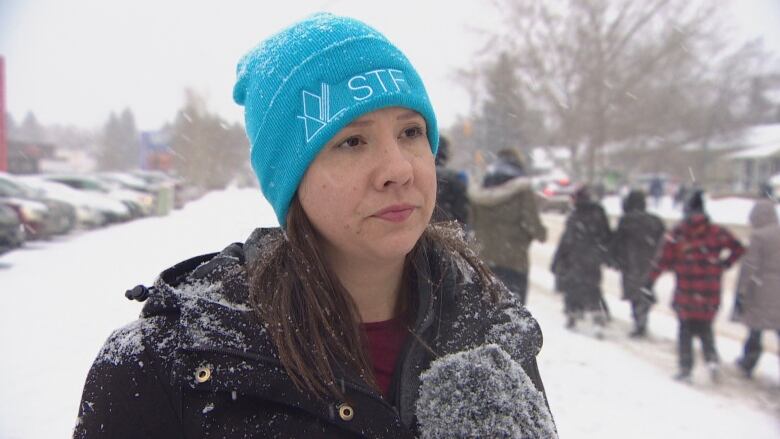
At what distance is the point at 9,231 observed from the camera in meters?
9.21

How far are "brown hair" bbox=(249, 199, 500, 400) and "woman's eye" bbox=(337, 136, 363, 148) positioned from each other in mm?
198

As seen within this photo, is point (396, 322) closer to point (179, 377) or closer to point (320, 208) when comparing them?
point (320, 208)

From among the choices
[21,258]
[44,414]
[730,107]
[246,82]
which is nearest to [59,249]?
[21,258]

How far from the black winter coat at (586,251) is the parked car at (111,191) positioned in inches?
507

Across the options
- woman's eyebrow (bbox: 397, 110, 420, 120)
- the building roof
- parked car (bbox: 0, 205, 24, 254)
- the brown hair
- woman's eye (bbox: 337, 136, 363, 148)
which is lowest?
parked car (bbox: 0, 205, 24, 254)

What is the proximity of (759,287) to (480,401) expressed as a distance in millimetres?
5415

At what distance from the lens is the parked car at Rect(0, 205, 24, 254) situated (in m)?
9.02

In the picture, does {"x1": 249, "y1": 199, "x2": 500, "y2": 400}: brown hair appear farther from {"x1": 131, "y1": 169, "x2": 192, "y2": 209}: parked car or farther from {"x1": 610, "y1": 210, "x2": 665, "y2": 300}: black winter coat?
{"x1": 131, "y1": 169, "x2": 192, "y2": 209}: parked car

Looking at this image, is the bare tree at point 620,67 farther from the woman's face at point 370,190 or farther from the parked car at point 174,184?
the woman's face at point 370,190

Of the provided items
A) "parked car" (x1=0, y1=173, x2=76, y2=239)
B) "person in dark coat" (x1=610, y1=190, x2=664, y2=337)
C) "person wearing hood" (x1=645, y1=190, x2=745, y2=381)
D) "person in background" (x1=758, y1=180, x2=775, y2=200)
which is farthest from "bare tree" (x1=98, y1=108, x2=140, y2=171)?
"person wearing hood" (x1=645, y1=190, x2=745, y2=381)

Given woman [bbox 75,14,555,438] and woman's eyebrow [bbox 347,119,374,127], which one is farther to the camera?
woman's eyebrow [bbox 347,119,374,127]

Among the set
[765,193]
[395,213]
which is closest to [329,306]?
[395,213]

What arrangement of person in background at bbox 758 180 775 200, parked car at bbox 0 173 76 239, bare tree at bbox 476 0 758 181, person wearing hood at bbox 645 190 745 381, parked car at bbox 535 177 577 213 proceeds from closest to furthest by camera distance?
person wearing hood at bbox 645 190 745 381 < person in background at bbox 758 180 775 200 < parked car at bbox 0 173 76 239 < bare tree at bbox 476 0 758 181 < parked car at bbox 535 177 577 213

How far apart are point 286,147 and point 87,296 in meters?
4.55
